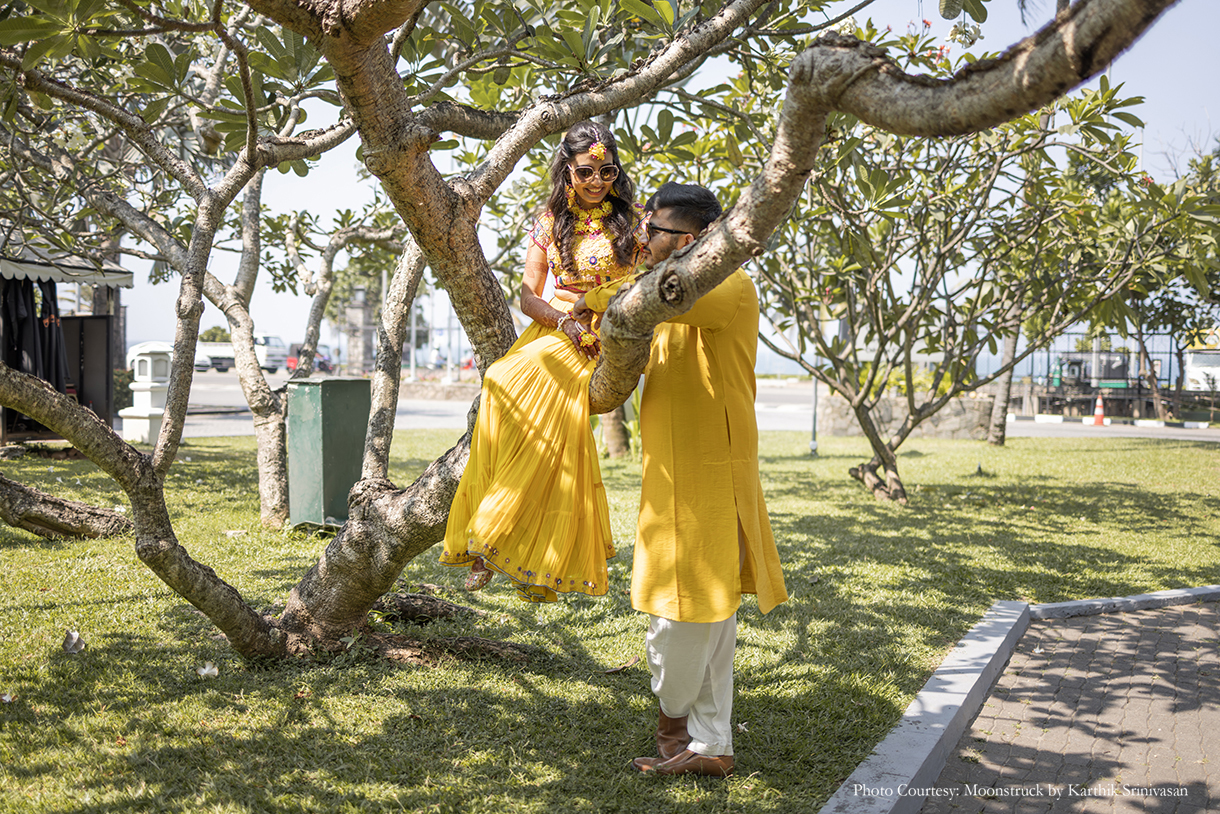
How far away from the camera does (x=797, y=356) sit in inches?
338

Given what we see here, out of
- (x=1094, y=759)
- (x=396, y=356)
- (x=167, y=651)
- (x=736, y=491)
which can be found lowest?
(x=1094, y=759)

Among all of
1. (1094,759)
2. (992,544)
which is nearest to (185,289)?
(1094,759)

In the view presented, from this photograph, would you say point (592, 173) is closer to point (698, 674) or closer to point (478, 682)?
point (698, 674)

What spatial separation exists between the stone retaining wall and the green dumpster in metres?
10.9

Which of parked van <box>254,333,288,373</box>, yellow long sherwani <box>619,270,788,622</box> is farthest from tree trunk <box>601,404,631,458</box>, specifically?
parked van <box>254,333,288,373</box>

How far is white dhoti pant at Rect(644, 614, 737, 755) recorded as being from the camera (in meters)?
2.67

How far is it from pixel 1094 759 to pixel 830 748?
3.34 feet

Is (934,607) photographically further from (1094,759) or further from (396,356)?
(396,356)

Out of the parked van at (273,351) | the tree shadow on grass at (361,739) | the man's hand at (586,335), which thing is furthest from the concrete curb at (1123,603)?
the parked van at (273,351)

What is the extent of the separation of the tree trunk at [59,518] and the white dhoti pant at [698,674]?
4.37 m

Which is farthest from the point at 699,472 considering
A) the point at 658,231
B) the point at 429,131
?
the point at 429,131

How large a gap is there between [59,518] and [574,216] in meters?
4.39

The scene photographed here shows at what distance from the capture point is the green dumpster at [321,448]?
6.04 metres

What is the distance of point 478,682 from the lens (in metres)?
3.47
